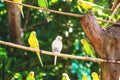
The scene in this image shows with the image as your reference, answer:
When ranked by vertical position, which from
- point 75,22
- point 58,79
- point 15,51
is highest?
point 75,22

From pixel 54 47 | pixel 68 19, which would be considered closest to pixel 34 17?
pixel 68 19

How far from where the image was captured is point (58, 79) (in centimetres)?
276

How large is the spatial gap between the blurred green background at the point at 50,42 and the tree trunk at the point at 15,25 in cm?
7

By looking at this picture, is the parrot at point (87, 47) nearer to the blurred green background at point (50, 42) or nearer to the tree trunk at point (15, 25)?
the blurred green background at point (50, 42)

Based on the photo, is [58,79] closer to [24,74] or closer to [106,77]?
[24,74]

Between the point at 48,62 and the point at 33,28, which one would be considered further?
the point at 33,28

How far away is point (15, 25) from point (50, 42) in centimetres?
29

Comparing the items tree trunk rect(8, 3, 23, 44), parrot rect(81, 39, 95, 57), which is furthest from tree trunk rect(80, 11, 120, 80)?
tree trunk rect(8, 3, 23, 44)

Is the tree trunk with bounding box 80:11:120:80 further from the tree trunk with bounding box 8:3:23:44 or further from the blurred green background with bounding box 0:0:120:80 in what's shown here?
the tree trunk with bounding box 8:3:23:44

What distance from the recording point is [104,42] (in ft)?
3.43

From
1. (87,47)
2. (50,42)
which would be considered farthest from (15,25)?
(87,47)

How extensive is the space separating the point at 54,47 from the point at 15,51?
5.15 feet

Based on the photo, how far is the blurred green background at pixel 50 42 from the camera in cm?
267

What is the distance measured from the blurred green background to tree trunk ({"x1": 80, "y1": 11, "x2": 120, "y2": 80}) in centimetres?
157
